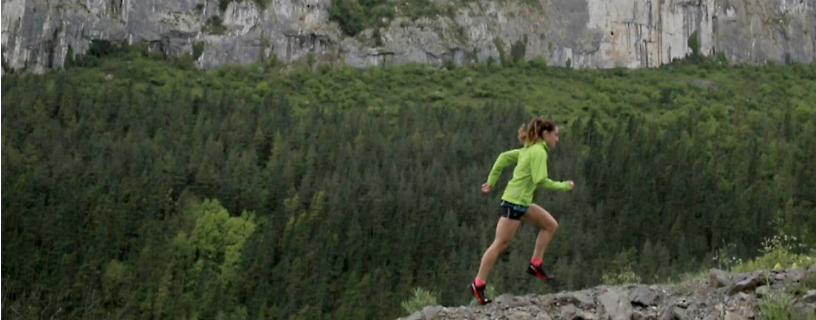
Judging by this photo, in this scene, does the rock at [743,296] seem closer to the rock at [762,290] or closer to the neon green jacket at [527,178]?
the rock at [762,290]

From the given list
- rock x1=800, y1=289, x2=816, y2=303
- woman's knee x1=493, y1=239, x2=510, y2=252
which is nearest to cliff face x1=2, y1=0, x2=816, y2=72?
woman's knee x1=493, y1=239, x2=510, y2=252

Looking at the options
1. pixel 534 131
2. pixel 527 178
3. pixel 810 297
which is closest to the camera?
pixel 810 297

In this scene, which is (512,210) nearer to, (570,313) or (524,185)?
(524,185)

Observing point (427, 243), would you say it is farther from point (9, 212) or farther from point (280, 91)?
point (280, 91)

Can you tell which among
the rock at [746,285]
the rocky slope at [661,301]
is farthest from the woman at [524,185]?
the rock at [746,285]

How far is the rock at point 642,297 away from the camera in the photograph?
53.5 ft

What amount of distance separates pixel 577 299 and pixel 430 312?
1.93 meters

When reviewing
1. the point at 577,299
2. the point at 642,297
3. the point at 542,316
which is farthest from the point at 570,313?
the point at 642,297

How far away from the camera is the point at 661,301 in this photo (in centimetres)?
1633

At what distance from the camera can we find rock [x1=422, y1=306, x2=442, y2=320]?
16.6 m

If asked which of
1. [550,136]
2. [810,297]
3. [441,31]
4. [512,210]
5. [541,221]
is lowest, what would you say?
[810,297]

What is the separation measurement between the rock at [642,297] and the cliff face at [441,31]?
435ft

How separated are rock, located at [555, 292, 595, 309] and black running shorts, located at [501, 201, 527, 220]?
122cm

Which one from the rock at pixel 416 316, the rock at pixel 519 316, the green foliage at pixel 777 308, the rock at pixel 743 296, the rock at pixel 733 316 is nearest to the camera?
the green foliage at pixel 777 308
